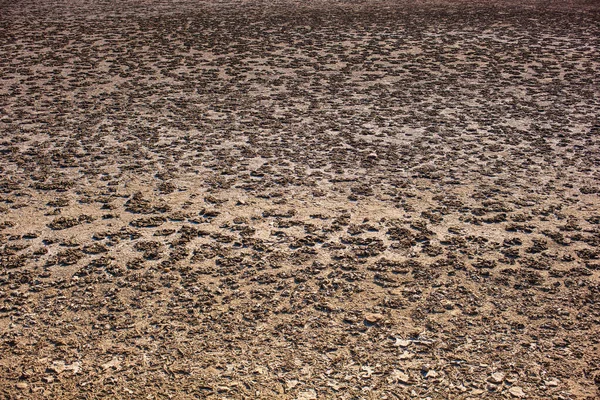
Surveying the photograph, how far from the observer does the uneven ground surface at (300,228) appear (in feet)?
4.84

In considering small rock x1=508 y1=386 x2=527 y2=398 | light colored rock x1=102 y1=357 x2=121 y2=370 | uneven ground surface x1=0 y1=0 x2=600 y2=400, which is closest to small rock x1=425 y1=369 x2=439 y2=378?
uneven ground surface x1=0 y1=0 x2=600 y2=400

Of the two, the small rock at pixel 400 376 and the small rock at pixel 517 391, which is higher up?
the small rock at pixel 400 376

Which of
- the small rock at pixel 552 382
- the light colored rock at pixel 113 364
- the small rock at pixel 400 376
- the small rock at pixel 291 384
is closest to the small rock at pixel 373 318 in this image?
the small rock at pixel 400 376

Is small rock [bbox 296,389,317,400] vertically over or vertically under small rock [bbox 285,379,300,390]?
under

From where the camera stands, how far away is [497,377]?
1430mm

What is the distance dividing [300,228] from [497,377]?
878 millimetres

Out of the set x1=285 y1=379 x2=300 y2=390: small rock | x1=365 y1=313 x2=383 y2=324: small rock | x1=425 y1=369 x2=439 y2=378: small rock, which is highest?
x1=365 y1=313 x2=383 y2=324: small rock

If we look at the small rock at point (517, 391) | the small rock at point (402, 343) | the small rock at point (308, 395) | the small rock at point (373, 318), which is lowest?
the small rock at point (517, 391)

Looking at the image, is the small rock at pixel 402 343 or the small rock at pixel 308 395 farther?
the small rock at pixel 402 343

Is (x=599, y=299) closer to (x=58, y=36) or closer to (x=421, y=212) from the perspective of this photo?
(x=421, y=212)

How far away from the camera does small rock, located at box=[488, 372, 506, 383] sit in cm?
142

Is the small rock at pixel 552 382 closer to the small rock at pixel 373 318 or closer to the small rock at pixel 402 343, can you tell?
the small rock at pixel 402 343

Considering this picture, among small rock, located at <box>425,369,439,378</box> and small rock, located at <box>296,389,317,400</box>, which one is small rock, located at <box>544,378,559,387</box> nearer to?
small rock, located at <box>425,369,439,378</box>

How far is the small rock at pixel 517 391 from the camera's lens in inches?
54.3
